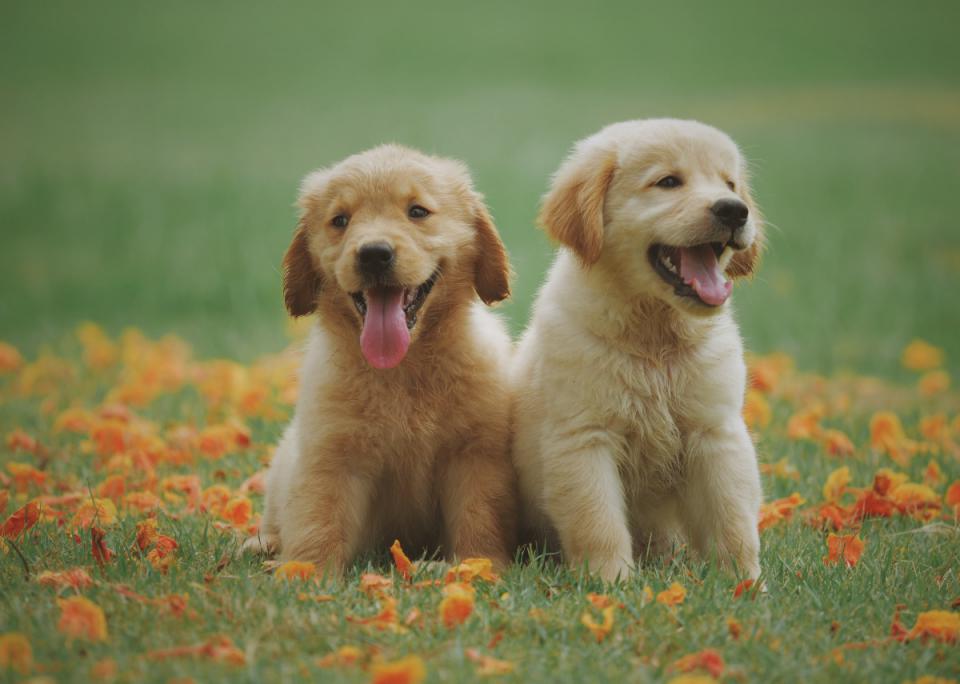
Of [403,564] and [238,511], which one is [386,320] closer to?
[403,564]

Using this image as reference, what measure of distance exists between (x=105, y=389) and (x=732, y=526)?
13.9 ft

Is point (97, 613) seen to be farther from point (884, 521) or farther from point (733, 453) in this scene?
point (884, 521)

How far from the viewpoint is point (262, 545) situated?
3891mm

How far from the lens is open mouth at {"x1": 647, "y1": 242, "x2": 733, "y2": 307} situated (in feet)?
11.2

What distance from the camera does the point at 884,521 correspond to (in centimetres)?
411

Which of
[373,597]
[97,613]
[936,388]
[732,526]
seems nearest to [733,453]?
[732,526]

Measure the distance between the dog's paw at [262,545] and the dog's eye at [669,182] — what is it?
1.80 metres

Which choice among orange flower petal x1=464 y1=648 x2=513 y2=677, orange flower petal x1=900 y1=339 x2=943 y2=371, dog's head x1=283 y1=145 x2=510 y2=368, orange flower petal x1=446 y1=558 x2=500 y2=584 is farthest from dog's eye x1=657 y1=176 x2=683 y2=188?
orange flower petal x1=900 y1=339 x2=943 y2=371

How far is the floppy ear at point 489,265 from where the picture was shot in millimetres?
3928

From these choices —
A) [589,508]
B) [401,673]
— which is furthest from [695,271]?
[401,673]

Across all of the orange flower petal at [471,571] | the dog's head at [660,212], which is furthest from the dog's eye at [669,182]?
the orange flower petal at [471,571]

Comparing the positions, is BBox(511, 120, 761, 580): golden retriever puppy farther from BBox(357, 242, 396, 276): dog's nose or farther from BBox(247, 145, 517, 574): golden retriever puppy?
BBox(357, 242, 396, 276): dog's nose

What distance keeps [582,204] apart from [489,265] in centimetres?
48

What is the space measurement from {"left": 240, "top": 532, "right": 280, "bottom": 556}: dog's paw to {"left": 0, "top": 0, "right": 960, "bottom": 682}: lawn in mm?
124
